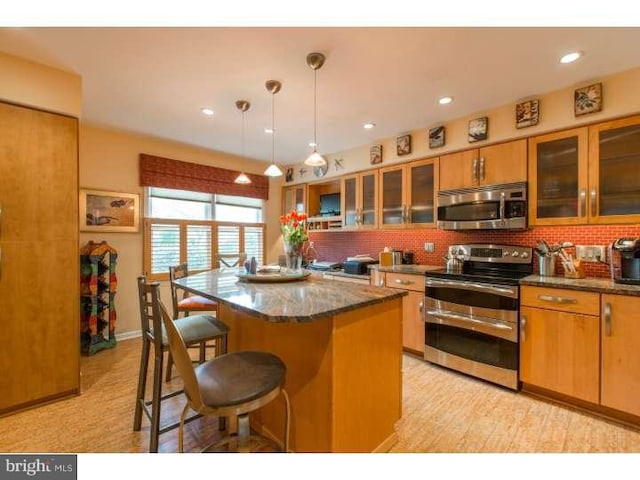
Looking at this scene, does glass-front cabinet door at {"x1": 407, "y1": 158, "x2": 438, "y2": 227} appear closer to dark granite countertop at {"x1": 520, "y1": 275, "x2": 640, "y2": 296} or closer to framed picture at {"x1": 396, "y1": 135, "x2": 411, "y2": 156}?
framed picture at {"x1": 396, "y1": 135, "x2": 411, "y2": 156}

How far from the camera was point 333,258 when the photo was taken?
15.8ft

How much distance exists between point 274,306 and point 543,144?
2.77m

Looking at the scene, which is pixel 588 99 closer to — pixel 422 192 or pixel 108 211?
pixel 422 192

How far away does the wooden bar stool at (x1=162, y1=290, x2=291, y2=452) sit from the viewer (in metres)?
1.14

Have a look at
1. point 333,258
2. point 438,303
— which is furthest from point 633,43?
point 333,258

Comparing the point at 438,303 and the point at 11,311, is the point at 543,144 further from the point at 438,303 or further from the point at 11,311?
the point at 11,311

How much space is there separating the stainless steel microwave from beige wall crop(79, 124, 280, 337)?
3523 mm

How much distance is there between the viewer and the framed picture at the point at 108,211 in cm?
333

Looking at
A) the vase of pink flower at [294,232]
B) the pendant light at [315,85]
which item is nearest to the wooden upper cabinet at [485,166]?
the pendant light at [315,85]

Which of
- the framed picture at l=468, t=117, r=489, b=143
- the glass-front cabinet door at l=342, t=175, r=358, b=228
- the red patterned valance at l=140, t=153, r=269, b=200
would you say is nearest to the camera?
the framed picture at l=468, t=117, r=489, b=143

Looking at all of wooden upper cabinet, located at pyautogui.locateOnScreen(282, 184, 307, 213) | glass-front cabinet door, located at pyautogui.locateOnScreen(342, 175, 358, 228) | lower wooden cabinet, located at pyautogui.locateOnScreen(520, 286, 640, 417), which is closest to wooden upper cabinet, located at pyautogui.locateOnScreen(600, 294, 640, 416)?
lower wooden cabinet, located at pyautogui.locateOnScreen(520, 286, 640, 417)
